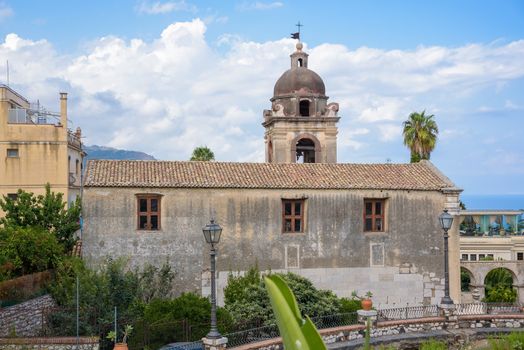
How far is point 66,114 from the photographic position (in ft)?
109

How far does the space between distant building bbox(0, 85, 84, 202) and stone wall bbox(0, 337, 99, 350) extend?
17.1 m

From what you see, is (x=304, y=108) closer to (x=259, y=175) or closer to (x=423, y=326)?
(x=259, y=175)

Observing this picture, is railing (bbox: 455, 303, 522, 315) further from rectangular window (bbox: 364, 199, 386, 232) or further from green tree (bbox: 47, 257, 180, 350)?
green tree (bbox: 47, 257, 180, 350)

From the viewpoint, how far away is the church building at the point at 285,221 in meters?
24.3

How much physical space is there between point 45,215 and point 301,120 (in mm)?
12956

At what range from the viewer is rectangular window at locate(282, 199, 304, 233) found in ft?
84.5

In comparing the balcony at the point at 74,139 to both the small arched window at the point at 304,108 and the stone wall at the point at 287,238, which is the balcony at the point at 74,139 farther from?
the small arched window at the point at 304,108

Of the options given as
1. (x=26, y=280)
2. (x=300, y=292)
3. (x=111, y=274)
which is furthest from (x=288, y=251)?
(x=26, y=280)

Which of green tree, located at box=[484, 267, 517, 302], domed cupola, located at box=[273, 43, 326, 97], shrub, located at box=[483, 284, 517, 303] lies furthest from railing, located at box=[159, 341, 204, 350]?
green tree, located at box=[484, 267, 517, 302]

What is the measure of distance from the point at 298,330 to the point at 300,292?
20.5 m

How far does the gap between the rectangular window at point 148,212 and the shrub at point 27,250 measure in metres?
3.18

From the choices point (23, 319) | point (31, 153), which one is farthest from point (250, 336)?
point (31, 153)

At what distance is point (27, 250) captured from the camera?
914 inches

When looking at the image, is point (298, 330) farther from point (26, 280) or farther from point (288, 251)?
point (288, 251)
